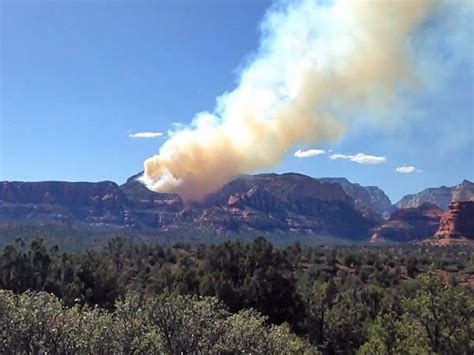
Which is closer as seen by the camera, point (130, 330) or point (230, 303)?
point (130, 330)

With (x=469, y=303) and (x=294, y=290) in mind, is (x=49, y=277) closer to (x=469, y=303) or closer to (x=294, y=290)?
(x=294, y=290)

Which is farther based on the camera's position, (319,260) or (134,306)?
(319,260)

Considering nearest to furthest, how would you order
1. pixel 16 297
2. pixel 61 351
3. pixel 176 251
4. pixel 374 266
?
pixel 61 351 < pixel 16 297 < pixel 374 266 < pixel 176 251

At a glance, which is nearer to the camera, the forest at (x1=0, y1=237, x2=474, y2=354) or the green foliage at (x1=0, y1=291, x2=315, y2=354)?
the green foliage at (x1=0, y1=291, x2=315, y2=354)

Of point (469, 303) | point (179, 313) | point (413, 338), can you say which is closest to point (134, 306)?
point (179, 313)

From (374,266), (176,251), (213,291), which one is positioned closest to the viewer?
(213,291)

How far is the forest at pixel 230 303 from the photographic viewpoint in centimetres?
4431

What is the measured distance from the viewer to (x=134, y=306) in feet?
161

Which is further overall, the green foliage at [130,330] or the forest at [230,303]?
the forest at [230,303]

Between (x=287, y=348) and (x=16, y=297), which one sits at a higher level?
(x=16, y=297)

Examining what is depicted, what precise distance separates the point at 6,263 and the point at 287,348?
2404 inches

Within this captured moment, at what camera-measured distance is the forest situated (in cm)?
4431

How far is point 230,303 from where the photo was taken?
89.8 meters

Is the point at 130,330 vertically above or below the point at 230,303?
above
